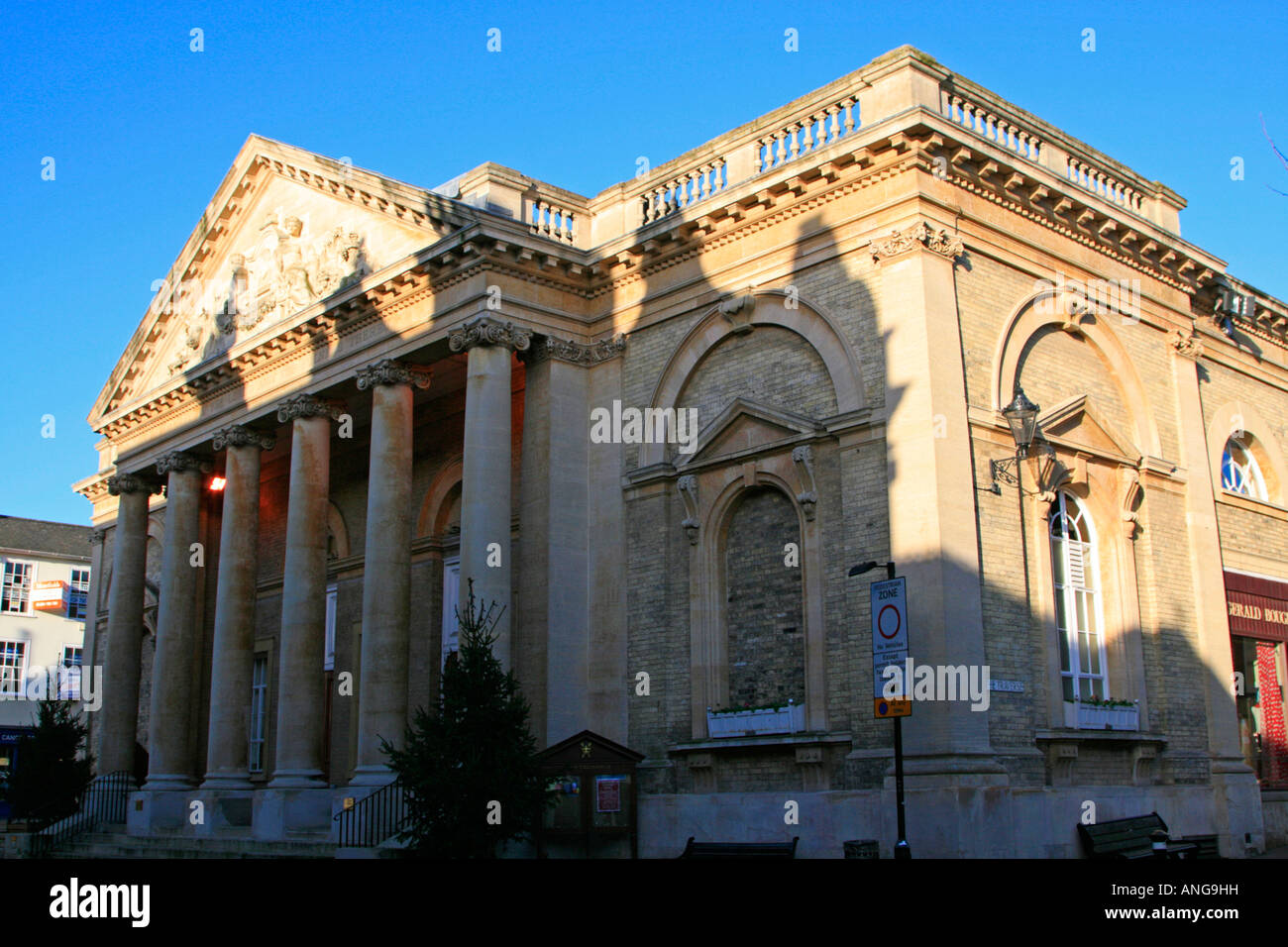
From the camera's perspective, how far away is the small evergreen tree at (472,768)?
671 inches

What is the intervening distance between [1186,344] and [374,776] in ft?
54.2

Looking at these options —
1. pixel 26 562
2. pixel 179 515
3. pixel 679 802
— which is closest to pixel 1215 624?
pixel 679 802

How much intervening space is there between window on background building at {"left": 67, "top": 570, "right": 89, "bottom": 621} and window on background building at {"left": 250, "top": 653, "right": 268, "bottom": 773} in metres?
26.1

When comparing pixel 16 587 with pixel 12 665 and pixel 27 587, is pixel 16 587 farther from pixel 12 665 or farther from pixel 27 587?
pixel 12 665

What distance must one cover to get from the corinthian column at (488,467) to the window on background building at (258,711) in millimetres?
12482

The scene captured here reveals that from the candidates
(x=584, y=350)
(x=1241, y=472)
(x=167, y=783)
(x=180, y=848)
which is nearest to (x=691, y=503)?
(x=584, y=350)

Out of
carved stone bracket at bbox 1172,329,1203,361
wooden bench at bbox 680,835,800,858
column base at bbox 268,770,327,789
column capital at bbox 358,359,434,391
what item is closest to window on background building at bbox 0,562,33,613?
column base at bbox 268,770,327,789

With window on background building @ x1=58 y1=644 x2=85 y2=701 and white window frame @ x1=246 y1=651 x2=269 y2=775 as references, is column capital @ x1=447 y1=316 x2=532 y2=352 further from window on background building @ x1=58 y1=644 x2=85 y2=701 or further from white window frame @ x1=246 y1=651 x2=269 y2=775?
window on background building @ x1=58 y1=644 x2=85 y2=701

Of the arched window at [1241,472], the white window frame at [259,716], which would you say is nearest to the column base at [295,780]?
the white window frame at [259,716]

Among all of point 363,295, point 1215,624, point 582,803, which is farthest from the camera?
point 363,295

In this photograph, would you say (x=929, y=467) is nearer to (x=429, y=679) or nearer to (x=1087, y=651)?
(x=1087, y=651)

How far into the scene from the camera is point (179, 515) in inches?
1146

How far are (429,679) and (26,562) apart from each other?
→ 112 feet

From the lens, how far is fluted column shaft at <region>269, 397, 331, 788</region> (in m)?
23.7
